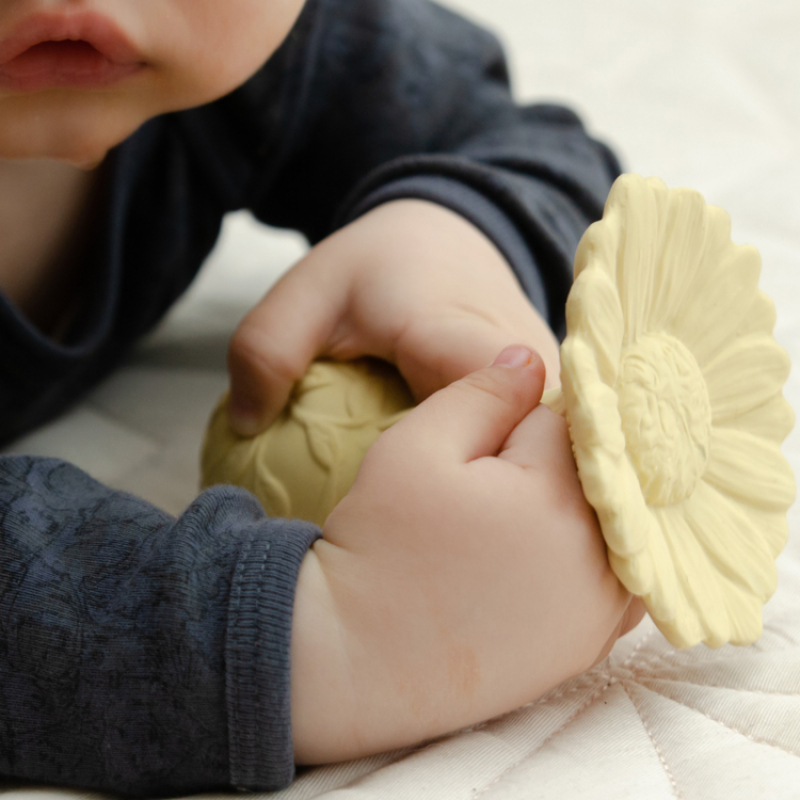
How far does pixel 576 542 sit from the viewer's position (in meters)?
0.35

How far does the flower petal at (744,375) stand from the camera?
1.42 ft

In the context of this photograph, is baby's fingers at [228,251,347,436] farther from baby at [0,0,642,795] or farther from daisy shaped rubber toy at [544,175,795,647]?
daisy shaped rubber toy at [544,175,795,647]

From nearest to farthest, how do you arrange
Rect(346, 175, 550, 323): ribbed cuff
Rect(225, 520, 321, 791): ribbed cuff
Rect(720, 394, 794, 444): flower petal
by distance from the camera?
Rect(225, 520, 321, 791): ribbed cuff → Rect(720, 394, 794, 444): flower petal → Rect(346, 175, 550, 323): ribbed cuff

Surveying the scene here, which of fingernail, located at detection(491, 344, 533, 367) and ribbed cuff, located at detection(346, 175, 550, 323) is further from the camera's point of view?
ribbed cuff, located at detection(346, 175, 550, 323)

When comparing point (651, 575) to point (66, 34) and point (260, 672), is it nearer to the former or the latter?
point (260, 672)

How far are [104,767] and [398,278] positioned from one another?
0.28 metres

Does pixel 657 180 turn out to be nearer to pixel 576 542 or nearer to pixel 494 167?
pixel 576 542

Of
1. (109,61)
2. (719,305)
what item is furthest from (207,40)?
(719,305)

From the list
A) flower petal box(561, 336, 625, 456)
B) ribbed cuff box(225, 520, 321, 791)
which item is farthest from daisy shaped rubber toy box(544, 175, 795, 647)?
ribbed cuff box(225, 520, 321, 791)

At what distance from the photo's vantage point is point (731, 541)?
408 millimetres

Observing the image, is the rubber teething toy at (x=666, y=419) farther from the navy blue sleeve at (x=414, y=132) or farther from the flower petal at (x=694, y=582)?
the navy blue sleeve at (x=414, y=132)

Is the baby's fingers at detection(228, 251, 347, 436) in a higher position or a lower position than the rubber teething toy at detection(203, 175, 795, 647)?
lower

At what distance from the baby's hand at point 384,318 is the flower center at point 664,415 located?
7cm

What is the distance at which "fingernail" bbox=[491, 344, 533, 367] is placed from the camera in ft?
1.33
